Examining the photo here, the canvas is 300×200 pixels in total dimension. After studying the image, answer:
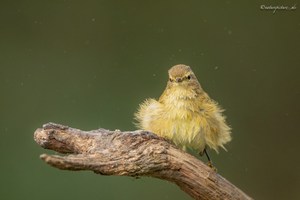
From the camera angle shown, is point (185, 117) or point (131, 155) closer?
point (131, 155)

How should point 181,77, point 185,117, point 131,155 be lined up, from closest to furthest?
point 131,155 < point 185,117 < point 181,77

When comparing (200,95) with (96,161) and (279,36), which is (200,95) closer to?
(96,161)

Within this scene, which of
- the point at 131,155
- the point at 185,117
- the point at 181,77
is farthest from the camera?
the point at 181,77

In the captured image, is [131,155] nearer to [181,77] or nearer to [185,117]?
[185,117]

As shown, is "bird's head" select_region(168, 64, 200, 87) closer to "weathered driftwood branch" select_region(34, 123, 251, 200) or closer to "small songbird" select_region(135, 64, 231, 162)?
"small songbird" select_region(135, 64, 231, 162)

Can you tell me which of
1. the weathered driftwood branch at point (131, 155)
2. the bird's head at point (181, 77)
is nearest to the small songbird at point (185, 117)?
the bird's head at point (181, 77)

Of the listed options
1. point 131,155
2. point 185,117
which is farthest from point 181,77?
point 131,155

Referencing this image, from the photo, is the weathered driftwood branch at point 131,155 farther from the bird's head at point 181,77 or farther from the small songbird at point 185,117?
the bird's head at point 181,77

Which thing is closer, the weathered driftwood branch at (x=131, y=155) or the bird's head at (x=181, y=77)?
the weathered driftwood branch at (x=131, y=155)
